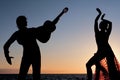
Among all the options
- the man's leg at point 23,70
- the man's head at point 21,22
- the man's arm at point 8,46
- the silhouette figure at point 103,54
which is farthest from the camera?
the silhouette figure at point 103,54

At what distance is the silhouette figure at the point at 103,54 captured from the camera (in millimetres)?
12484

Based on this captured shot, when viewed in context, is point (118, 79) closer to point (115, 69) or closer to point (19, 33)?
point (115, 69)

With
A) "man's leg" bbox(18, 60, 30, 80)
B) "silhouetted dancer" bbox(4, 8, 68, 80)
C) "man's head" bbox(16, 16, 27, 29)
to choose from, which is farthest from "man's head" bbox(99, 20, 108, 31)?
"man's leg" bbox(18, 60, 30, 80)

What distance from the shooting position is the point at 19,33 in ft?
33.1

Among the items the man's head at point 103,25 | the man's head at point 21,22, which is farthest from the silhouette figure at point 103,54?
the man's head at point 21,22

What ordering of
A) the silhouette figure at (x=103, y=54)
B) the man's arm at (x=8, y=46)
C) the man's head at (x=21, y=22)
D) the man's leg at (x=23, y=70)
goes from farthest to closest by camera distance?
1. the silhouette figure at (x=103, y=54)
2. the man's head at (x=21, y=22)
3. the man's leg at (x=23, y=70)
4. the man's arm at (x=8, y=46)

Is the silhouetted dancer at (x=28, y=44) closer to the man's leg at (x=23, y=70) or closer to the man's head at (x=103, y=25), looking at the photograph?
the man's leg at (x=23, y=70)

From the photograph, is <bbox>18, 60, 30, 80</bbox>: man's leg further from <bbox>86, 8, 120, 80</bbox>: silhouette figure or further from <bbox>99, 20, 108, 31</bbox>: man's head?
<bbox>99, 20, 108, 31</bbox>: man's head

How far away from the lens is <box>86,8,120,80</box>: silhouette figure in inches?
492

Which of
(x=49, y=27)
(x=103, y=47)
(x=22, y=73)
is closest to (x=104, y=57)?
(x=103, y=47)

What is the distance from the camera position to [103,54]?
12.5 metres

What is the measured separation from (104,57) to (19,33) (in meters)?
3.70

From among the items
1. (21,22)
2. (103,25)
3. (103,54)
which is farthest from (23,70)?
(103,25)

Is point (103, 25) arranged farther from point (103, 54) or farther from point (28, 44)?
point (28, 44)
